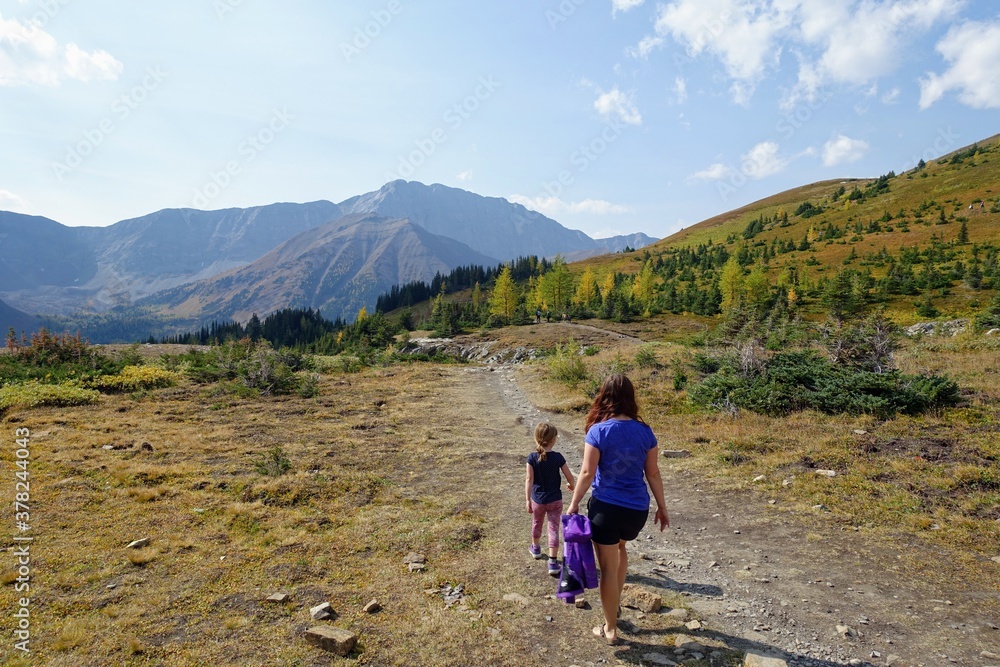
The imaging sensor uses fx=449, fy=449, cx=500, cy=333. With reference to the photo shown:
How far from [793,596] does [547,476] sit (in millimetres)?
3178

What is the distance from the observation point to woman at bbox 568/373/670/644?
4.42 meters

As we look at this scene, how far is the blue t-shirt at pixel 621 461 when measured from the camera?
4.42 m

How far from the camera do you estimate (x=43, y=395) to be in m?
16.8

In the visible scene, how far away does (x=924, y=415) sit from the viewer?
11.2 m

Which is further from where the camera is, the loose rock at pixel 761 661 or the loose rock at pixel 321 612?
the loose rock at pixel 321 612

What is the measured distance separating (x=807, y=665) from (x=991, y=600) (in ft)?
8.93

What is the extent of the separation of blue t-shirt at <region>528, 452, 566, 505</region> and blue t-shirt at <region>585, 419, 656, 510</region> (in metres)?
1.83

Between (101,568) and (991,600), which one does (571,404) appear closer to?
(991,600)

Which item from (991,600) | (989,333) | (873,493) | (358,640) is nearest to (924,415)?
(873,493)

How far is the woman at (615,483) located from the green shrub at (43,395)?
2068 cm

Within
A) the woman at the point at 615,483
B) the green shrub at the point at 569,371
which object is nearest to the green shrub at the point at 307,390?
the green shrub at the point at 569,371

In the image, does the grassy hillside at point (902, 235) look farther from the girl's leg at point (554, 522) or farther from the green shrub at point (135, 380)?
the green shrub at point (135, 380)

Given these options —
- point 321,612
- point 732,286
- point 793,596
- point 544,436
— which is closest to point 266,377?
point 321,612

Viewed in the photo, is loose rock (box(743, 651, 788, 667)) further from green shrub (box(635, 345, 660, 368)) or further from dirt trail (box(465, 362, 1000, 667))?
green shrub (box(635, 345, 660, 368))
